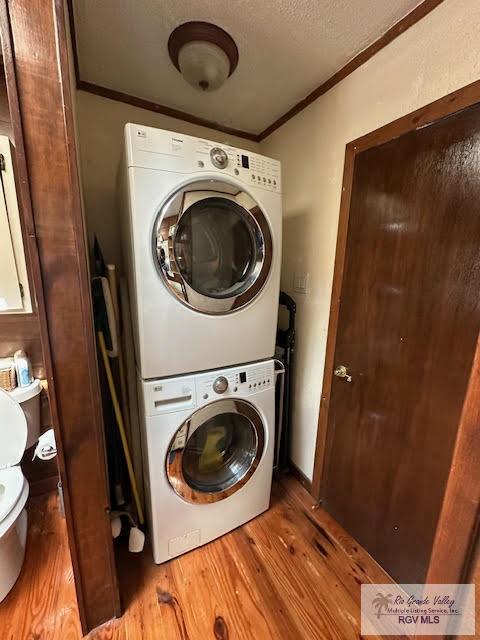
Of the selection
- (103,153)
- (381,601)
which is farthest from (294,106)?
(381,601)

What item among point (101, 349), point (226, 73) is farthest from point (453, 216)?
point (101, 349)

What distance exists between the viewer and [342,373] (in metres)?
1.38

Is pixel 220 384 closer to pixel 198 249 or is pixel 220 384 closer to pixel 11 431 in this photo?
pixel 198 249

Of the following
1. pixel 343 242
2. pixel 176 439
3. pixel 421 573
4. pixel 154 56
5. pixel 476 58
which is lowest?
pixel 421 573

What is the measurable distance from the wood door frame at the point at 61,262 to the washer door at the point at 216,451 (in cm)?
33

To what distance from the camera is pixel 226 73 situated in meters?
1.23

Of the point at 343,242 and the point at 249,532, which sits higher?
the point at 343,242

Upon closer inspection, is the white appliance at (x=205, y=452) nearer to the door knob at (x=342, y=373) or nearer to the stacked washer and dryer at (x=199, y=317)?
the stacked washer and dryer at (x=199, y=317)

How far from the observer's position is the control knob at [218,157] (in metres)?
1.05

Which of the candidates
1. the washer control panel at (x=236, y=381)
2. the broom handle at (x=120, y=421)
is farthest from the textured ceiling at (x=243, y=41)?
the washer control panel at (x=236, y=381)

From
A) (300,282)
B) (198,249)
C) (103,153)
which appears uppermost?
(103,153)

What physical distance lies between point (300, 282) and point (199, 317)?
2.52ft

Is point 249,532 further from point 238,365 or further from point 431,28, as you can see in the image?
point 431,28

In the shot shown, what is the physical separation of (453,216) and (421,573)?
53.6 inches
